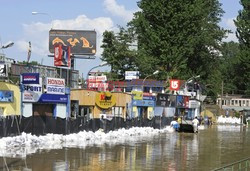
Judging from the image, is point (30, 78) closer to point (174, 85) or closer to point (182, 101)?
point (174, 85)

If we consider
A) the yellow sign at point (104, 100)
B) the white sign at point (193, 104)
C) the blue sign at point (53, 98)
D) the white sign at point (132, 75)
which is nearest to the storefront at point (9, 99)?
the blue sign at point (53, 98)

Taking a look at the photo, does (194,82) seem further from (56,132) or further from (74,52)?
(56,132)

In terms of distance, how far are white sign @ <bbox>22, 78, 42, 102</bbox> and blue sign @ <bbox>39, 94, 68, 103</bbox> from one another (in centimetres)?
61

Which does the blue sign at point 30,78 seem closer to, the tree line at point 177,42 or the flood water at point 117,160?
the flood water at point 117,160

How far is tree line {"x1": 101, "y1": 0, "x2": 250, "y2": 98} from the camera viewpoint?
248 ft

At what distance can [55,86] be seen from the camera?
3950 centimetres

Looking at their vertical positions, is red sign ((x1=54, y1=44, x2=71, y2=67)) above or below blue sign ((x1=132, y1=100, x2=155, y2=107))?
above

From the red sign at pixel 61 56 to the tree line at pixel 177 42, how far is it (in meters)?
28.9

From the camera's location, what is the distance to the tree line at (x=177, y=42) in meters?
75.7

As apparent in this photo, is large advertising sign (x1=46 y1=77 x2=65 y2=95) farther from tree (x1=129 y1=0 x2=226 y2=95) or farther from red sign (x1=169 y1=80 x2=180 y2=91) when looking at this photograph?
tree (x1=129 y1=0 x2=226 y2=95)

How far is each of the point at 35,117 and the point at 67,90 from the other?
41.8 feet

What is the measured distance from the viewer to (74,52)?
62250mm

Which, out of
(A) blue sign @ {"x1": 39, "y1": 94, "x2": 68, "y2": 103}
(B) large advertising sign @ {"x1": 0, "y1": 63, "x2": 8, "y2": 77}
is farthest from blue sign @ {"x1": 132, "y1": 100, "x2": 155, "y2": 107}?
(B) large advertising sign @ {"x1": 0, "y1": 63, "x2": 8, "y2": 77}

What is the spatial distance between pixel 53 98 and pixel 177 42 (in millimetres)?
39007
